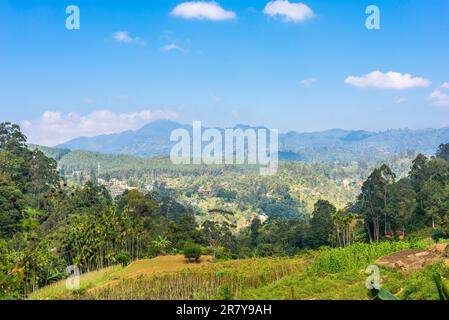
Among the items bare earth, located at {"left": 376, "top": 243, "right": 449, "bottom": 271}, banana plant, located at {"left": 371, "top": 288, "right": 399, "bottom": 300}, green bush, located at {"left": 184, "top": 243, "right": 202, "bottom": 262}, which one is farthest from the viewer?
green bush, located at {"left": 184, "top": 243, "right": 202, "bottom": 262}

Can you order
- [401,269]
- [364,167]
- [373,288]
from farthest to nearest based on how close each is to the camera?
[364,167] → [401,269] → [373,288]

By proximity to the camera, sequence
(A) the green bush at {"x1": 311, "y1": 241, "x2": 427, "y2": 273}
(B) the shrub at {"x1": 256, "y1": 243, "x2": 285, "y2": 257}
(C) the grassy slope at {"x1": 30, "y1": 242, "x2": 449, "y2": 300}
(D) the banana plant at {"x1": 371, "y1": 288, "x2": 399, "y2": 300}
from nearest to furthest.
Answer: (D) the banana plant at {"x1": 371, "y1": 288, "x2": 399, "y2": 300} → (C) the grassy slope at {"x1": 30, "y1": 242, "x2": 449, "y2": 300} → (A) the green bush at {"x1": 311, "y1": 241, "x2": 427, "y2": 273} → (B) the shrub at {"x1": 256, "y1": 243, "x2": 285, "y2": 257}

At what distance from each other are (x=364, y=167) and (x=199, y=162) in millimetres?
55145

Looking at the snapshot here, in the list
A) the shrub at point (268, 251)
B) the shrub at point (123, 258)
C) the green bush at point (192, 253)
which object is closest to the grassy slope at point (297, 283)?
the green bush at point (192, 253)

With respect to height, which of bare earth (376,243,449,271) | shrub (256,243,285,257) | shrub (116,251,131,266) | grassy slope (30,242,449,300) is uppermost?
Result: bare earth (376,243,449,271)

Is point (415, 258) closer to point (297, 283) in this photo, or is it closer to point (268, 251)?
point (297, 283)

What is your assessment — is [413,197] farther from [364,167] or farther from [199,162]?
[364,167]

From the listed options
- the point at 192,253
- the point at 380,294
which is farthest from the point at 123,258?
the point at 380,294

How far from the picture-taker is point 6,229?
31.5 m

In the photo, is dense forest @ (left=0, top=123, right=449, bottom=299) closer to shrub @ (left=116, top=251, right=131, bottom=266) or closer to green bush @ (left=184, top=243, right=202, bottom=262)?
shrub @ (left=116, top=251, right=131, bottom=266)

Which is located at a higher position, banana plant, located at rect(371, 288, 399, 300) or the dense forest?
banana plant, located at rect(371, 288, 399, 300)

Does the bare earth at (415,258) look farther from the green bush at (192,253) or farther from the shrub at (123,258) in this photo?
the shrub at (123,258)

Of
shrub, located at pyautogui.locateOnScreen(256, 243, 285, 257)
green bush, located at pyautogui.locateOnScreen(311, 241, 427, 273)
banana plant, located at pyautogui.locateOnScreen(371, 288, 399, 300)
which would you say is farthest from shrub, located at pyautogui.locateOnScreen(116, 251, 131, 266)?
banana plant, located at pyautogui.locateOnScreen(371, 288, 399, 300)
